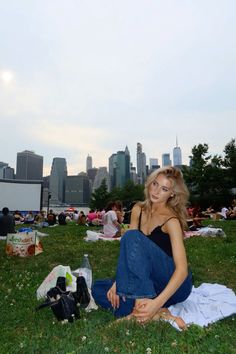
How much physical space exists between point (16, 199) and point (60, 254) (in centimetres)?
5070

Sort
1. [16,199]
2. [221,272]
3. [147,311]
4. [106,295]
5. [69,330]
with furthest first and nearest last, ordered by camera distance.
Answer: [16,199], [221,272], [106,295], [69,330], [147,311]

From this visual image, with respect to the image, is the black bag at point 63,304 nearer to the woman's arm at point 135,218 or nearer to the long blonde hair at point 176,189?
the woman's arm at point 135,218

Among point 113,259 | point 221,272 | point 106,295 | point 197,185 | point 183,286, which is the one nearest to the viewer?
point 183,286

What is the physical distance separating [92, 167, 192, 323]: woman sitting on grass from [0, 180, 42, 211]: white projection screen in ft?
184

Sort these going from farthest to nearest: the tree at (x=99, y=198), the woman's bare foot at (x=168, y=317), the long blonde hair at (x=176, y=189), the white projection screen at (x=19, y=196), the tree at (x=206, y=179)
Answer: the tree at (x=99, y=198) < the tree at (x=206, y=179) < the white projection screen at (x=19, y=196) < the long blonde hair at (x=176, y=189) < the woman's bare foot at (x=168, y=317)

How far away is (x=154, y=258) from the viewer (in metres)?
4.20

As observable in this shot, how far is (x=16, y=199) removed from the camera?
59.3 meters

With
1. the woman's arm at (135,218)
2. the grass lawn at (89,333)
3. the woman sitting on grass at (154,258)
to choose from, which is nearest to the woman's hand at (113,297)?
the woman sitting on grass at (154,258)

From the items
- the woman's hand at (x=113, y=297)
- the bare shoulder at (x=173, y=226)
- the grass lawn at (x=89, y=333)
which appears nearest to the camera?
the grass lawn at (x=89, y=333)

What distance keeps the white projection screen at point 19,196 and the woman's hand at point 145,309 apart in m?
56.6

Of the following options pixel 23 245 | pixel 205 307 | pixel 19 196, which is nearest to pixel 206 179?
pixel 19 196

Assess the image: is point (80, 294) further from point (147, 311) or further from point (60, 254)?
point (60, 254)

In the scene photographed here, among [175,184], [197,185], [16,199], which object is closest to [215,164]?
[197,185]

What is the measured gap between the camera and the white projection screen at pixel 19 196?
58.5 metres
